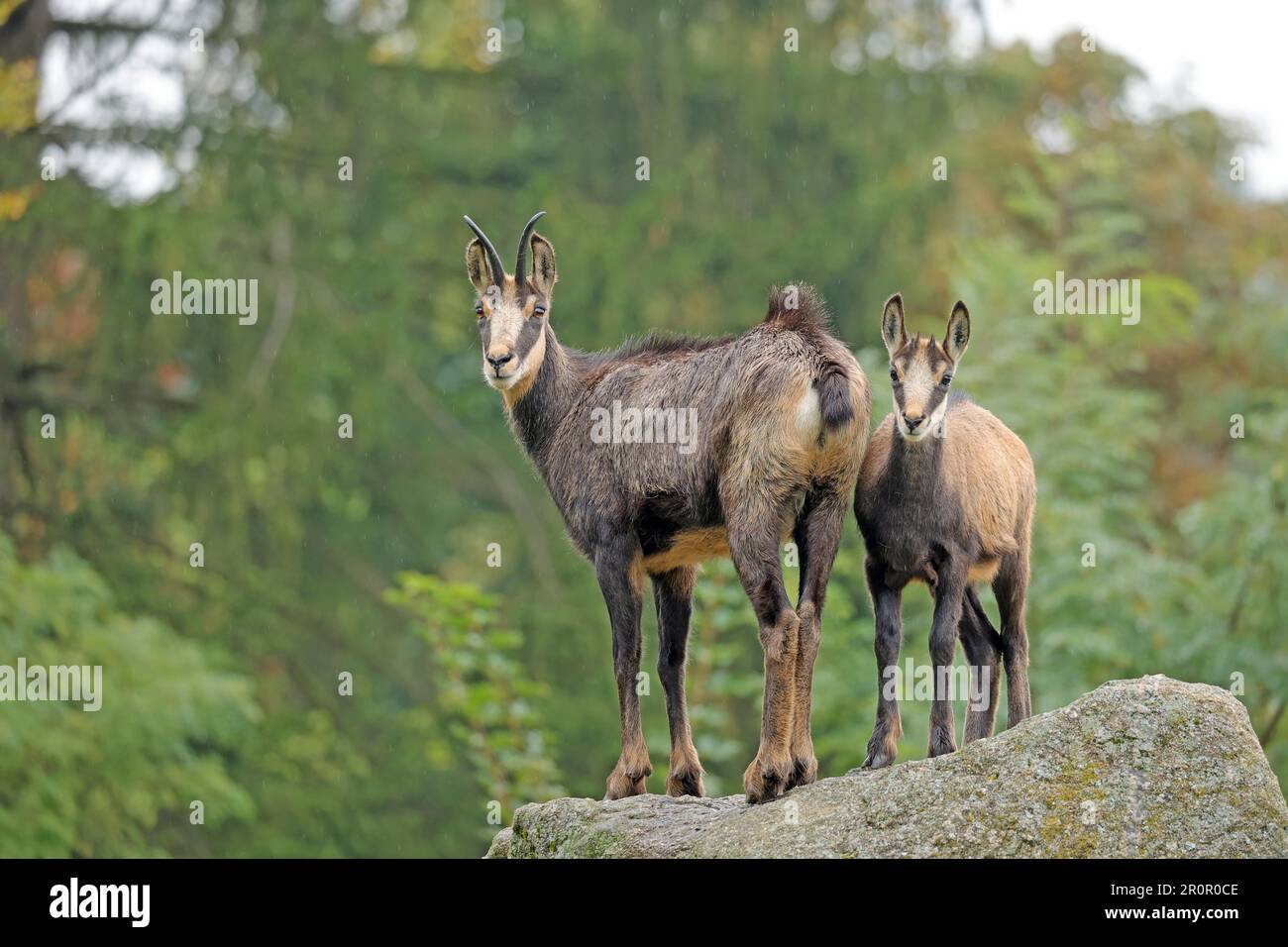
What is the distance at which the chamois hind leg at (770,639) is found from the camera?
30.0ft

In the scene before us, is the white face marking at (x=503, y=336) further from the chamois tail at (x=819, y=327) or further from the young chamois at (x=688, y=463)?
the chamois tail at (x=819, y=327)

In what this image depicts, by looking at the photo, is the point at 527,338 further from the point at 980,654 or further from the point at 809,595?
the point at 980,654

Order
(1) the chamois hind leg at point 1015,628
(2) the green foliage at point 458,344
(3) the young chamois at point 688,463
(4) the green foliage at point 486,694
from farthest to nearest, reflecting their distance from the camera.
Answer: (2) the green foliage at point 458,344 → (4) the green foliage at point 486,694 → (1) the chamois hind leg at point 1015,628 → (3) the young chamois at point 688,463

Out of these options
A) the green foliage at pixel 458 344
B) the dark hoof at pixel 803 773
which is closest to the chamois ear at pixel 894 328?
the dark hoof at pixel 803 773

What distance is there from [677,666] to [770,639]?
4.58ft

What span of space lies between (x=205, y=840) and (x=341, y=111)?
34.2 feet

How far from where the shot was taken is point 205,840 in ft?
76.7

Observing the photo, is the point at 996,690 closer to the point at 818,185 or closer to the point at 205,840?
the point at 205,840

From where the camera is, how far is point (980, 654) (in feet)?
33.2

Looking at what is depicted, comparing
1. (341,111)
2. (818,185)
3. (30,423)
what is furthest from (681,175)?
(30,423)

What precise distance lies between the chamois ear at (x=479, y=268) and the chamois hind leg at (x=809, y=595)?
2312 millimetres

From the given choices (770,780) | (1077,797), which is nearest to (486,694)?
(770,780)

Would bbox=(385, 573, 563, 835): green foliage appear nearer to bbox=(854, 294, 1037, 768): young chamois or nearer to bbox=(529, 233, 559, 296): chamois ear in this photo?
bbox=(529, 233, 559, 296): chamois ear

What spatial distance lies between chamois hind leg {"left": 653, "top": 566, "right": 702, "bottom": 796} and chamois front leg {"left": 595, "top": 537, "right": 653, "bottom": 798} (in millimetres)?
211
